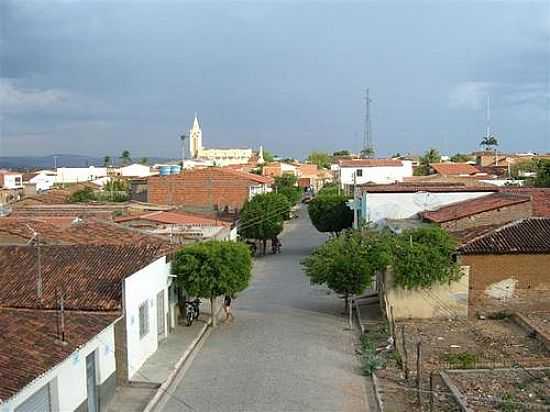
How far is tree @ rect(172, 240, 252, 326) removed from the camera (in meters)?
21.6

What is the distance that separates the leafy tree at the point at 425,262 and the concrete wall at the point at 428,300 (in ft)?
0.93

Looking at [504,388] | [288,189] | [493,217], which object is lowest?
[504,388]

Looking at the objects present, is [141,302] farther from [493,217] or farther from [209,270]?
[493,217]

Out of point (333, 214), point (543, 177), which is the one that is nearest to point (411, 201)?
point (333, 214)

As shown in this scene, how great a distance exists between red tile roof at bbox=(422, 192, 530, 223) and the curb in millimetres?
12301

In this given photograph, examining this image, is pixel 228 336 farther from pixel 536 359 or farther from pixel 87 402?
pixel 536 359

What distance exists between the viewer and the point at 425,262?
22.8 m

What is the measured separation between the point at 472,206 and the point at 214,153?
464ft

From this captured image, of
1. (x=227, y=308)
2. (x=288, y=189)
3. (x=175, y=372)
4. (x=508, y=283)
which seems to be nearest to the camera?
(x=175, y=372)

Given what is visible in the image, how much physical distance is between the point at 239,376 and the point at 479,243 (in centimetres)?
1079

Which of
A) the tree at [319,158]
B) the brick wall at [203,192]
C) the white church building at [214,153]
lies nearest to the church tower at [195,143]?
Result: the white church building at [214,153]

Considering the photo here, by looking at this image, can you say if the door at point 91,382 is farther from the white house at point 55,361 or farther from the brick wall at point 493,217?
the brick wall at point 493,217

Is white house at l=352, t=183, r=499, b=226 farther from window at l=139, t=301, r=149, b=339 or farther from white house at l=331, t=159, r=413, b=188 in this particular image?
white house at l=331, t=159, r=413, b=188

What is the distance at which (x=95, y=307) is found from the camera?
16516mm
